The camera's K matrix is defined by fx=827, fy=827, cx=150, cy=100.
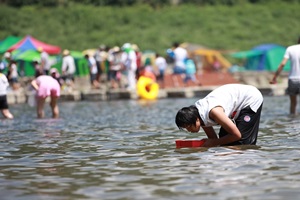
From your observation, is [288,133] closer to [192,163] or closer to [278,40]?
[192,163]

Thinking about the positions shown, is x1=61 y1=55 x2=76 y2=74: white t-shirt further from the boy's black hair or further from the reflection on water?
the boy's black hair

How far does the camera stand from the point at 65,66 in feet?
98.1

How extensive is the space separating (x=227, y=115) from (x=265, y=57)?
117 ft

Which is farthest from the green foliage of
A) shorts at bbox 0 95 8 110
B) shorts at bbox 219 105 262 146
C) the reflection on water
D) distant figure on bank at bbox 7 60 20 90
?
shorts at bbox 219 105 262 146

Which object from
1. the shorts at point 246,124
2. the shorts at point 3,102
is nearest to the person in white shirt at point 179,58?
the shorts at point 3,102

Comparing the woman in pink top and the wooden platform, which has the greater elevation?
the woman in pink top

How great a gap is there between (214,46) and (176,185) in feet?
154

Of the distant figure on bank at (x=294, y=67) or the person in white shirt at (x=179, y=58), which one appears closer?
the distant figure on bank at (x=294, y=67)

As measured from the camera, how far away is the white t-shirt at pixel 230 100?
10031mm

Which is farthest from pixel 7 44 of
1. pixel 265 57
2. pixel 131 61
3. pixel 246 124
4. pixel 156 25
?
pixel 246 124

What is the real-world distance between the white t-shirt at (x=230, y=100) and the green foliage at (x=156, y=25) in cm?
4218

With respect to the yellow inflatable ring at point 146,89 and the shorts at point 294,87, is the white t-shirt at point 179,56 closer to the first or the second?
the yellow inflatable ring at point 146,89

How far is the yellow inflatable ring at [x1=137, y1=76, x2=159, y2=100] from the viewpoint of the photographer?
27.1 m

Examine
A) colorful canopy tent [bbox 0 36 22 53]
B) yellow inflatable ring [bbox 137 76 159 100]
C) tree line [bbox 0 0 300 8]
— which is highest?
tree line [bbox 0 0 300 8]
